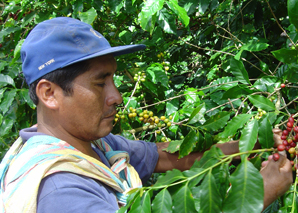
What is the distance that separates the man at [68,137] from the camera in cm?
110

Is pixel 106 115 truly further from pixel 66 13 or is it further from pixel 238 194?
pixel 66 13

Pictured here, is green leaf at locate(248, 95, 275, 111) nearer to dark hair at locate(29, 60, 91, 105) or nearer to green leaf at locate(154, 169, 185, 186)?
green leaf at locate(154, 169, 185, 186)

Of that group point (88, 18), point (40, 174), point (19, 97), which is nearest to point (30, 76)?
point (40, 174)

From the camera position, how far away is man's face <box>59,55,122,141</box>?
1381 mm

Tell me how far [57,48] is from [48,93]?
0.21 meters

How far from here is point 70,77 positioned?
4.47 ft

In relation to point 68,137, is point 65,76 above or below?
above

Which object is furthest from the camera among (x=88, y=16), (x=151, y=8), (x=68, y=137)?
(x=88, y=16)

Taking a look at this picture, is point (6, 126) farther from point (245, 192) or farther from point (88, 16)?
point (245, 192)

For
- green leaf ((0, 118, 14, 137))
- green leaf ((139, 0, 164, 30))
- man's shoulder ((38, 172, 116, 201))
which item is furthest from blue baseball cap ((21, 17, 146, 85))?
green leaf ((0, 118, 14, 137))

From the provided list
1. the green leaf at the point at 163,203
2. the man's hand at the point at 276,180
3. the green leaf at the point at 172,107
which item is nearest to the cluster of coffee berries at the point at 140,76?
the green leaf at the point at 172,107

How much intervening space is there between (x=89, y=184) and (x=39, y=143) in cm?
29

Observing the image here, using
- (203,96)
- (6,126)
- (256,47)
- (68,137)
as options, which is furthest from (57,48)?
(6,126)

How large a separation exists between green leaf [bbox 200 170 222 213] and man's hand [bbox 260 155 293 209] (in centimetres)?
32
